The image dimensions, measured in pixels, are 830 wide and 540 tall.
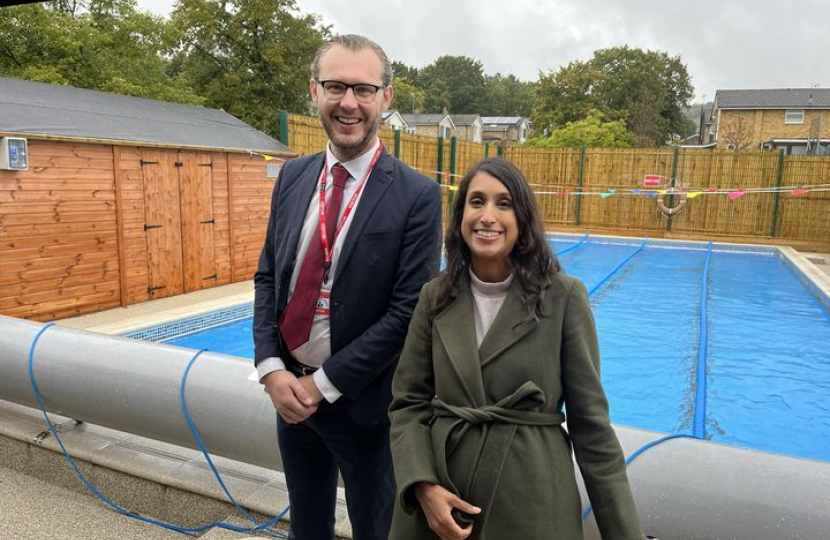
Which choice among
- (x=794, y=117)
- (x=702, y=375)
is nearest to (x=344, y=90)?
(x=702, y=375)

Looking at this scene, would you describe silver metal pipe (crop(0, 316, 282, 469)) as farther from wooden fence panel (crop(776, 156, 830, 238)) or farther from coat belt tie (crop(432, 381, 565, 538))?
wooden fence panel (crop(776, 156, 830, 238))

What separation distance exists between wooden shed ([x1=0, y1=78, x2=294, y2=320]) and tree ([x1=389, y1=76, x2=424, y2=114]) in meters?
53.5

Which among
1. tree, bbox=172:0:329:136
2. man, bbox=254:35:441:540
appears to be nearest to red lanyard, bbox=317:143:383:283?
man, bbox=254:35:441:540

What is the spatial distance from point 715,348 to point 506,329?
8068mm

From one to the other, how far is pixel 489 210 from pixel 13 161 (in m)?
7.12

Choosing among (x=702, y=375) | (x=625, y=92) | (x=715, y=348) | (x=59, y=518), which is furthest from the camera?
(x=625, y=92)

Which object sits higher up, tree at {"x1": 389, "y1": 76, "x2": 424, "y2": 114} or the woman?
tree at {"x1": 389, "y1": 76, "x2": 424, "y2": 114}

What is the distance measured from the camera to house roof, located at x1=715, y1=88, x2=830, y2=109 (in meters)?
39.5

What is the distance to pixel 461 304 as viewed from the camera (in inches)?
62.1

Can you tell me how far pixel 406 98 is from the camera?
72.1 metres

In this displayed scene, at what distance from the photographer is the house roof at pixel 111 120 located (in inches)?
296

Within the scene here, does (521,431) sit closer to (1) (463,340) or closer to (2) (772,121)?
(1) (463,340)

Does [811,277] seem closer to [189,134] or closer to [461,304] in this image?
[189,134]

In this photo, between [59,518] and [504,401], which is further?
[59,518]
